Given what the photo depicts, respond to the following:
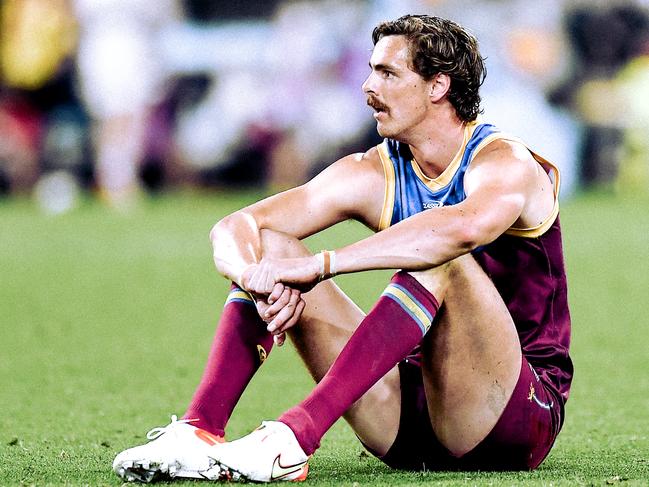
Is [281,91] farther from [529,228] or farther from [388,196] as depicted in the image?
[529,228]

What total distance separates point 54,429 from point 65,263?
589cm

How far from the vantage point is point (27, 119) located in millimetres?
16328

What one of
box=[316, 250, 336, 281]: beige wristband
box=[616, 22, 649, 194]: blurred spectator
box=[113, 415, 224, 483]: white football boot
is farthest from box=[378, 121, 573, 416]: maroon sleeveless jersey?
box=[616, 22, 649, 194]: blurred spectator

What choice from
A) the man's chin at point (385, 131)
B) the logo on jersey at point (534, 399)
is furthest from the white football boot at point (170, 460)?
the man's chin at point (385, 131)

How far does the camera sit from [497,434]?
3973 millimetres

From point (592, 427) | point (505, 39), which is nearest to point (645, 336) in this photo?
point (592, 427)

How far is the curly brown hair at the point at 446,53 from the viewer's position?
13.9ft

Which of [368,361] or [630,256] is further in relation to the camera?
[630,256]

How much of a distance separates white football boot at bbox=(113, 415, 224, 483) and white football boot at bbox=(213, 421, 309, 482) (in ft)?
0.16

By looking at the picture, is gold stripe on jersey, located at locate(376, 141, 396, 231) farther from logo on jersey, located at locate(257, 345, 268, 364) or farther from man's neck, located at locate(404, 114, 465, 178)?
logo on jersey, located at locate(257, 345, 268, 364)

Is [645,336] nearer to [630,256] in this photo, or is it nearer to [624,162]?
[630,256]

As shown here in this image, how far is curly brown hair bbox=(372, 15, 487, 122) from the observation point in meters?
4.25

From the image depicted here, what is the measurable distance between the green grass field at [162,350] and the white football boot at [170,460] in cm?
17

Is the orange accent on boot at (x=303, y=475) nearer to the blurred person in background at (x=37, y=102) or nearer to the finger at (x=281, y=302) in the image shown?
the finger at (x=281, y=302)
